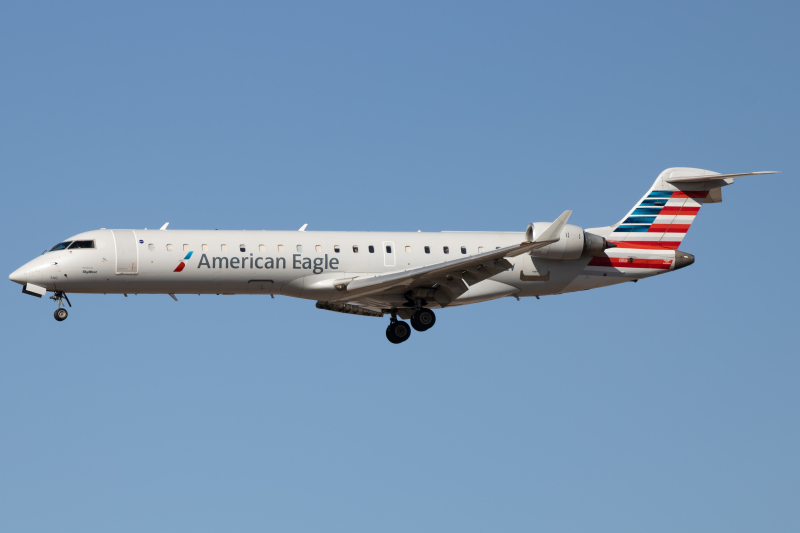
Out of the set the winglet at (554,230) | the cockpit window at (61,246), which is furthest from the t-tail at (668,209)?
the cockpit window at (61,246)

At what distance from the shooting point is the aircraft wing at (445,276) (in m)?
29.2

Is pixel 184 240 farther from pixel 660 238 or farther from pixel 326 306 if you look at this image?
pixel 660 238

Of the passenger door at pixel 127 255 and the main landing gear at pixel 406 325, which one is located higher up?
the passenger door at pixel 127 255

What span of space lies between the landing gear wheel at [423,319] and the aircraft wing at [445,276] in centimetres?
53

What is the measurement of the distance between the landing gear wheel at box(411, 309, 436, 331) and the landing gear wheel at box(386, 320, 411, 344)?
0.81m

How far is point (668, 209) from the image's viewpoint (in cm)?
3422

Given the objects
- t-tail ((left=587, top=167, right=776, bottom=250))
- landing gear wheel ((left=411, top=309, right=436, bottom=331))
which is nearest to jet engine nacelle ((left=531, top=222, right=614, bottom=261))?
t-tail ((left=587, top=167, right=776, bottom=250))

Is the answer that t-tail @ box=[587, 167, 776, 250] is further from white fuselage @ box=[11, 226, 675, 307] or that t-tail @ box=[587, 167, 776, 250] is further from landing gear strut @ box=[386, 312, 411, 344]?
landing gear strut @ box=[386, 312, 411, 344]

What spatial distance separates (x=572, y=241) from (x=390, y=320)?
20.3ft

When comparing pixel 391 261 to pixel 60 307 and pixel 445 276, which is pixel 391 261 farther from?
pixel 60 307

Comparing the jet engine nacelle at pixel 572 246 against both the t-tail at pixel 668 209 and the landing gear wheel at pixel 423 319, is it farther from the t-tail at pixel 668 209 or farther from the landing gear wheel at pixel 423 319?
the landing gear wheel at pixel 423 319

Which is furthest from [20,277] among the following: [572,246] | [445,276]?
[572,246]

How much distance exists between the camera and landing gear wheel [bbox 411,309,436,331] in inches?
1259

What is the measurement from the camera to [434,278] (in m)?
30.9
